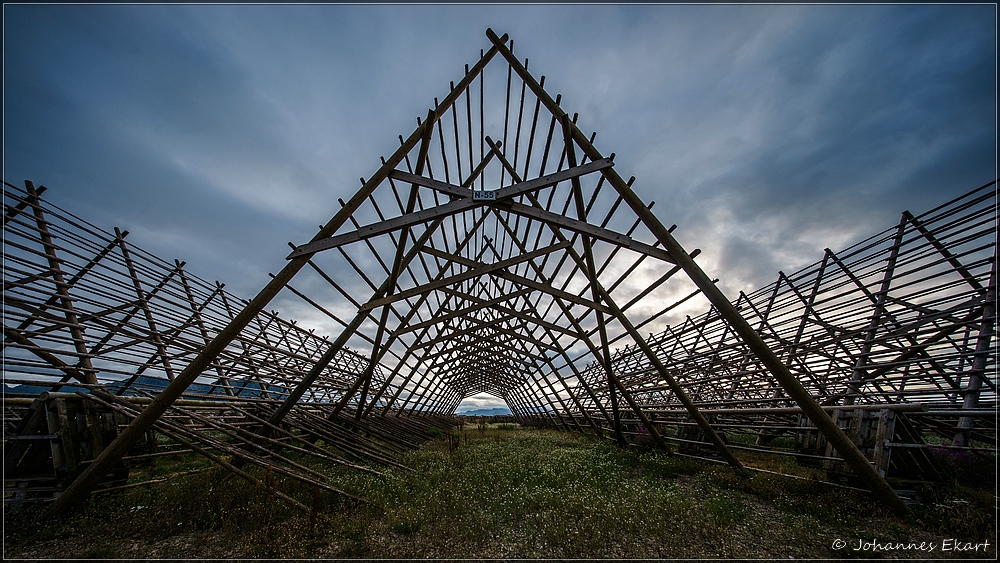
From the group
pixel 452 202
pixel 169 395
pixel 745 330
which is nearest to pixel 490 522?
pixel 745 330

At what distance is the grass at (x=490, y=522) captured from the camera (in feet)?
14.0

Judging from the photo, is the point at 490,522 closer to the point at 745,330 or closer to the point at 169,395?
the point at 745,330

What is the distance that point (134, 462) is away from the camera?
6348 millimetres

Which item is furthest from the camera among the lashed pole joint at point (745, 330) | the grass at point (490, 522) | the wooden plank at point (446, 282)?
the wooden plank at point (446, 282)

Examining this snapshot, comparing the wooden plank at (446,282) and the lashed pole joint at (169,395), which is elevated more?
the wooden plank at (446,282)

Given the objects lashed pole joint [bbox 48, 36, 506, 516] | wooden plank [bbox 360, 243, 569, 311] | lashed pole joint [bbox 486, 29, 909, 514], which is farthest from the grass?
wooden plank [bbox 360, 243, 569, 311]

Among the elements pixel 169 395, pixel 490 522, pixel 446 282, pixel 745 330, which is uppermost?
pixel 446 282

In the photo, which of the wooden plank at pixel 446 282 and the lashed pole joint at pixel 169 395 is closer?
the lashed pole joint at pixel 169 395

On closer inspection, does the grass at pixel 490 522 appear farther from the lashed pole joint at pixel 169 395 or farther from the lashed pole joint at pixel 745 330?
the lashed pole joint at pixel 745 330

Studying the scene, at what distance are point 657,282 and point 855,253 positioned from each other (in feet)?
17.3

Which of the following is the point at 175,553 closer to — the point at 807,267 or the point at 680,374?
the point at 680,374

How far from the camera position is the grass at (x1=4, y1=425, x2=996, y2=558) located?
14.0 feet

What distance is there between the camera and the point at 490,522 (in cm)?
503

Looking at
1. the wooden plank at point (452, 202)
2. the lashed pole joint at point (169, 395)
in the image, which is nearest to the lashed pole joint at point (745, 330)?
the wooden plank at point (452, 202)
